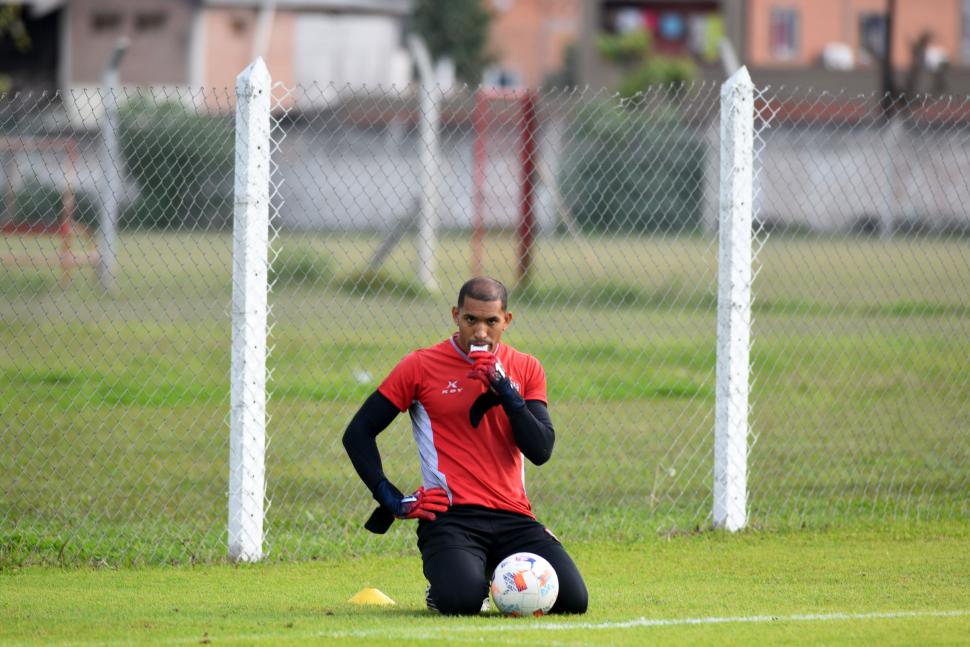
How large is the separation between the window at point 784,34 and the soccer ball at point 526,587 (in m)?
46.5

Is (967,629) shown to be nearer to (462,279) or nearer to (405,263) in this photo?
(462,279)

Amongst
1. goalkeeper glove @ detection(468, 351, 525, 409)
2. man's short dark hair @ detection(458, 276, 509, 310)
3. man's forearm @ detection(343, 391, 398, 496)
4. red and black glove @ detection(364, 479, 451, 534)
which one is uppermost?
man's short dark hair @ detection(458, 276, 509, 310)

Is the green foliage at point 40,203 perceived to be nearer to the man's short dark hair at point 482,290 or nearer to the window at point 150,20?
the man's short dark hair at point 482,290

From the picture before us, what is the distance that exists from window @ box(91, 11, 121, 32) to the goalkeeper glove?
42.3 metres

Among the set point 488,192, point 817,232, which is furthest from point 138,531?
point 488,192

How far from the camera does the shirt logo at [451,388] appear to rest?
5.93 m

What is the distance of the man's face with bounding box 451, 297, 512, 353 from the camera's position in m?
5.78

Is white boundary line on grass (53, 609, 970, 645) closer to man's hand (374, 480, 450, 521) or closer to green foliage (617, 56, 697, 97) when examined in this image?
man's hand (374, 480, 450, 521)

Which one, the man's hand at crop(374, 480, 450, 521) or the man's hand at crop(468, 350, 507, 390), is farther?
the man's hand at crop(374, 480, 450, 521)

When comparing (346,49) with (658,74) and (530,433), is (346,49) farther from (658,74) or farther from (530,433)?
(530,433)

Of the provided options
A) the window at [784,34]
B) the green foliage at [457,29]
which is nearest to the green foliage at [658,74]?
the window at [784,34]

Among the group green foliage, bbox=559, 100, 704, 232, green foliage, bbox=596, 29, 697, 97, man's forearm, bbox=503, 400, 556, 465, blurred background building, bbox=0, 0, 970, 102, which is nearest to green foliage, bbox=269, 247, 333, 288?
green foliage, bbox=559, 100, 704, 232

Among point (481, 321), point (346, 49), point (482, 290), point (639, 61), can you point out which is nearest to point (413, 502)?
point (481, 321)

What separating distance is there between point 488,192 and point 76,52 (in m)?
19.1
